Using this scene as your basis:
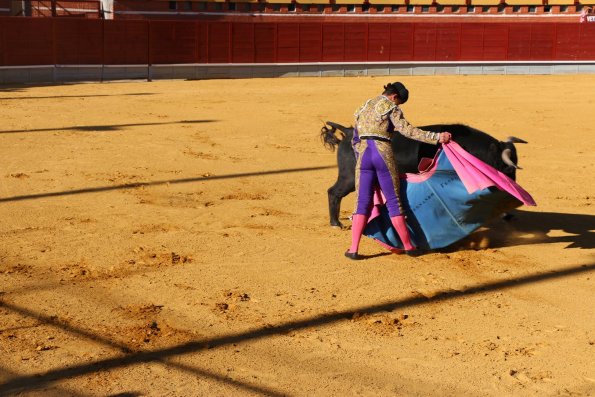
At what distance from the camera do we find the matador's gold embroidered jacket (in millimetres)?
6094

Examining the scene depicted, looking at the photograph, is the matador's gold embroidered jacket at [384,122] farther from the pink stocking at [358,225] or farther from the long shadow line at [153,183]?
the long shadow line at [153,183]

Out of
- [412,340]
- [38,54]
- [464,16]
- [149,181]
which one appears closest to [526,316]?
[412,340]

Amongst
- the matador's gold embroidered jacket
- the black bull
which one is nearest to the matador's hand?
the matador's gold embroidered jacket

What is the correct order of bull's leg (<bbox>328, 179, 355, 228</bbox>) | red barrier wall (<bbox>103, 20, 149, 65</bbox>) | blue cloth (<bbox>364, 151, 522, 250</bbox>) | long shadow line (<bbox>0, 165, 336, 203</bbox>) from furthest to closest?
red barrier wall (<bbox>103, 20, 149, 65</bbox>) → long shadow line (<bbox>0, 165, 336, 203</bbox>) → bull's leg (<bbox>328, 179, 355, 228</bbox>) → blue cloth (<bbox>364, 151, 522, 250</bbox>)

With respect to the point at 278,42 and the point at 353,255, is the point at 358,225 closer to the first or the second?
the point at 353,255

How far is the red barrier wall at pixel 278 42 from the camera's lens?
23.5m

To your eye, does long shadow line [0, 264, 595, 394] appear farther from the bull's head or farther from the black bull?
the black bull

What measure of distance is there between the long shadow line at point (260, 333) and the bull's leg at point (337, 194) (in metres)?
1.50

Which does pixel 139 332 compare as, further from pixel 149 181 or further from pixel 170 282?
pixel 149 181

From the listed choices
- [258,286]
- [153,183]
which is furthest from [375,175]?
[153,183]

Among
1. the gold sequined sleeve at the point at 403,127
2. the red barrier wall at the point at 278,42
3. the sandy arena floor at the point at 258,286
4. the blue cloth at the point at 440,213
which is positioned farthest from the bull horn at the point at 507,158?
the red barrier wall at the point at 278,42

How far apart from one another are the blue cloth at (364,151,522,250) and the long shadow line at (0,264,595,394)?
68 cm

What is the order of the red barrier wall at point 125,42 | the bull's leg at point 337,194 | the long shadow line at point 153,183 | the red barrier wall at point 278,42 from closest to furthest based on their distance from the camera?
the bull's leg at point 337,194, the long shadow line at point 153,183, the red barrier wall at point 278,42, the red barrier wall at point 125,42

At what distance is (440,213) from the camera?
6.66m
